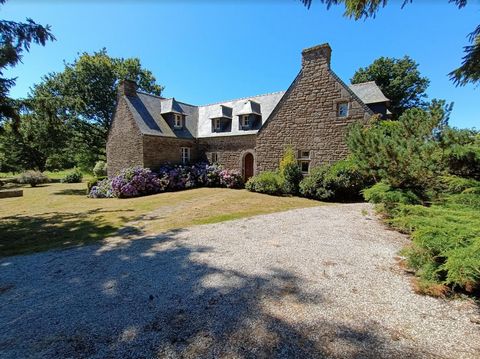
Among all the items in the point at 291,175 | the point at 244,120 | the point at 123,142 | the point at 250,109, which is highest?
the point at 250,109

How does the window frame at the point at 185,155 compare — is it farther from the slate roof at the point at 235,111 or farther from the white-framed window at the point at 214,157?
Answer: the white-framed window at the point at 214,157

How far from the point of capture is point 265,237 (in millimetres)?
5371

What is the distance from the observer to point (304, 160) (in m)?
12.9

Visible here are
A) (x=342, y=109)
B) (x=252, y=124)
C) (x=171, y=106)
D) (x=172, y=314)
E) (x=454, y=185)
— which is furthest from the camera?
(x=171, y=106)

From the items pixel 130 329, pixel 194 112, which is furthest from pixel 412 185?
pixel 194 112

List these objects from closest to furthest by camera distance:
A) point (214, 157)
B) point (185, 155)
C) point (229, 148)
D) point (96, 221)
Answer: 1. point (96, 221)
2. point (229, 148)
3. point (214, 157)
4. point (185, 155)

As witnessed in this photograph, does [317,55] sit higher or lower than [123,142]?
higher

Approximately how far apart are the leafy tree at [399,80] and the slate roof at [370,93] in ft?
61.3

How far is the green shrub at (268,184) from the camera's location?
12320mm

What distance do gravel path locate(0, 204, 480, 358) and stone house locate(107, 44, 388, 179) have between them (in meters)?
8.31

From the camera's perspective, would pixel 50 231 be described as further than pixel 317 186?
No

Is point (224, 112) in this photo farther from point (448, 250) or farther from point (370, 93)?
point (448, 250)

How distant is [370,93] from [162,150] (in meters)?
15.0

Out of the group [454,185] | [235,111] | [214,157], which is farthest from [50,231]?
[235,111]
